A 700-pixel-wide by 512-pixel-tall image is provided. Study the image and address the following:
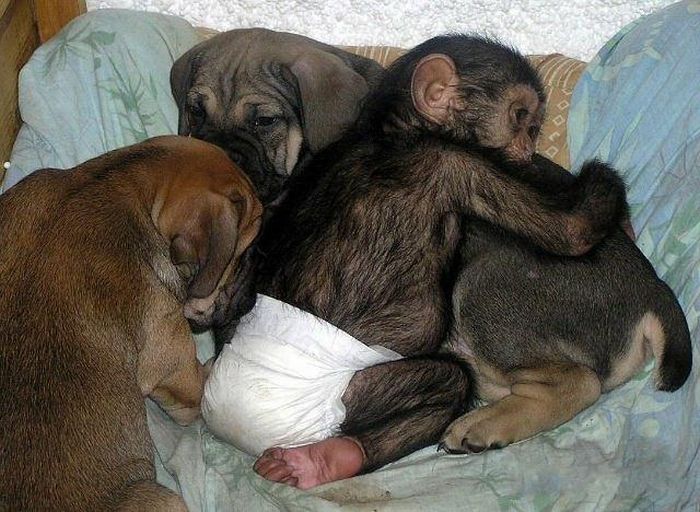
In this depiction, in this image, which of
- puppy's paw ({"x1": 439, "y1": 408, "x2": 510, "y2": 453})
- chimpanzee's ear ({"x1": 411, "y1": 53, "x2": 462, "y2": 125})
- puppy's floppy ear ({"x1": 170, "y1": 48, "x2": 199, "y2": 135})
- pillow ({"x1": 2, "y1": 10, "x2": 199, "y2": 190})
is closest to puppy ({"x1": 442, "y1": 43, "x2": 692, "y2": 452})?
puppy's paw ({"x1": 439, "y1": 408, "x2": 510, "y2": 453})

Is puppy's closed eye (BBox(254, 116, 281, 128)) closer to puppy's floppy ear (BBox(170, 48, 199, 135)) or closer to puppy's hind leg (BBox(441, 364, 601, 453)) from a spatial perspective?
puppy's floppy ear (BBox(170, 48, 199, 135))

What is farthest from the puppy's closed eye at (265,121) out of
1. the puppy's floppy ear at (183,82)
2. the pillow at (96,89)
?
the pillow at (96,89)

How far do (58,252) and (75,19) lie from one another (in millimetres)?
1516

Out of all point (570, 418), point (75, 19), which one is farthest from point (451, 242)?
point (75, 19)

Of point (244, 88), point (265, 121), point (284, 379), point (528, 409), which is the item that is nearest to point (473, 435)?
point (528, 409)

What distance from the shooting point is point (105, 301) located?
2.58 meters

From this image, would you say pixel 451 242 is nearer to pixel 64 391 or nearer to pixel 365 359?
pixel 365 359

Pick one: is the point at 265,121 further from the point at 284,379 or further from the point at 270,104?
the point at 284,379

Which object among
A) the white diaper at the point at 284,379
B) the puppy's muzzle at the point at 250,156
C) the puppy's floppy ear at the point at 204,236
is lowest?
the white diaper at the point at 284,379

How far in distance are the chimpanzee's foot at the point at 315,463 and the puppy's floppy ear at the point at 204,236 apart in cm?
51

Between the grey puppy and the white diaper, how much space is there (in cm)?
62

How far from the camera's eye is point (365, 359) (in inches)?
113

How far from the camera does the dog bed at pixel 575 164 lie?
2.79m

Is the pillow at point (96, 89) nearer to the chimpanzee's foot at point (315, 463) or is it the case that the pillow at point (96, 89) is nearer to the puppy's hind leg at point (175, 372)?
the puppy's hind leg at point (175, 372)
